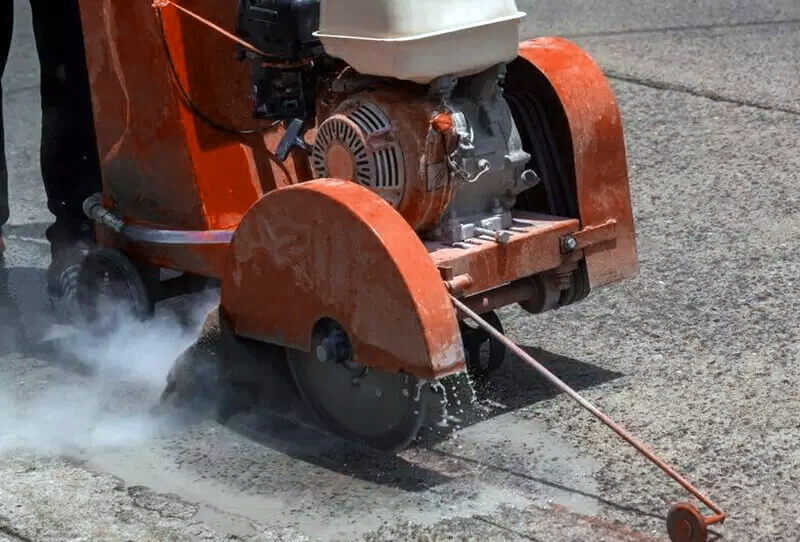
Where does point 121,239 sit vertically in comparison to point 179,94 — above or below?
below

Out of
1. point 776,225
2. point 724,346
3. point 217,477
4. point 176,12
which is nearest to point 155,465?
point 217,477

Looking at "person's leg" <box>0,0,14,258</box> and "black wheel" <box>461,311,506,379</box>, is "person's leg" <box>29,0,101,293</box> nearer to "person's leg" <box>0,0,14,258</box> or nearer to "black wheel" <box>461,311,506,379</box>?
"person's leg" <box>0,0,14,258</box>

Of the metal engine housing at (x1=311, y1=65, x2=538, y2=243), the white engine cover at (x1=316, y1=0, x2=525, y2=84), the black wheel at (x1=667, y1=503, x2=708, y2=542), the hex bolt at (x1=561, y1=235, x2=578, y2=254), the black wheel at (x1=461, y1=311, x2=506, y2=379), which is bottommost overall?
the black wheel at (x1=667, y1=503, x2=708, y2=542)

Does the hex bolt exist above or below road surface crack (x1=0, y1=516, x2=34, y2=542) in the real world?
above

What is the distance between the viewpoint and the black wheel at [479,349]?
425 cm

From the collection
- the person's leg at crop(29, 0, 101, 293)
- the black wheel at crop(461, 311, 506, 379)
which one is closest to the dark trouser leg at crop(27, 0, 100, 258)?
the person's leg at crop(29, 0, 101, 293)

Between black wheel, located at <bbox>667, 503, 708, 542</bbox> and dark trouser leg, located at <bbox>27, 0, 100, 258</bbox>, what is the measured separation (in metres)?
2.49

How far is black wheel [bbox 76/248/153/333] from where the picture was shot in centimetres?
447

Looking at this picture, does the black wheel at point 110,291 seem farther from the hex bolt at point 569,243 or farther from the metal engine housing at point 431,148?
the hex bolt at point 569,243

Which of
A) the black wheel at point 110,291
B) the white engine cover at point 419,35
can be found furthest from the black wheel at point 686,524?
the black wheel at point 110,291

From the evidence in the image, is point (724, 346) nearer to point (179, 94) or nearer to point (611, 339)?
point (611, 339)

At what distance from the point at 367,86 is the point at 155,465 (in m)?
1.10

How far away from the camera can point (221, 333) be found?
4.06 m

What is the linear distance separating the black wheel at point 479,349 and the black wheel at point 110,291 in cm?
95
